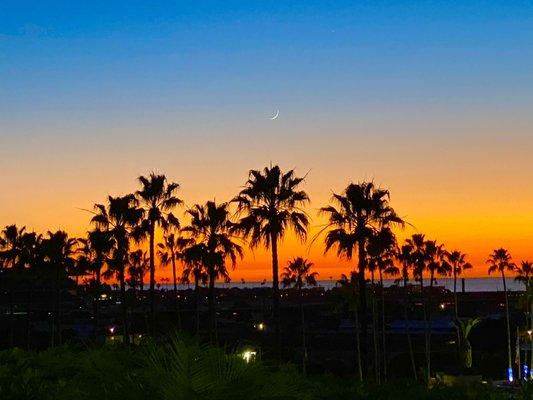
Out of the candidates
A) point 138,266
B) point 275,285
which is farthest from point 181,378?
point 138,266

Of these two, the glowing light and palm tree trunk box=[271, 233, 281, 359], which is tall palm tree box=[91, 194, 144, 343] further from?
the glowing light

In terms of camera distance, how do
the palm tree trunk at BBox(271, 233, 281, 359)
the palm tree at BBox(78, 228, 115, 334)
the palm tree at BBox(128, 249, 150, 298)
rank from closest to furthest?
the palm tree trunk at BBox(271, 233, 281, 359) < the palm tree at BBox(78, 228, 115, 334) < the palm tree at BBox(128, 249, 150, 298)

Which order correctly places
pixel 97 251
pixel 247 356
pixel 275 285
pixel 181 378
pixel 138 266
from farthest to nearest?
pixel 138 266, pixel 97 251, pixel 275 285, pixel 247 356, pixel 181 378

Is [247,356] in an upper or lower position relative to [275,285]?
upper

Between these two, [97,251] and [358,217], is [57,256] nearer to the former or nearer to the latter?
[97,251]

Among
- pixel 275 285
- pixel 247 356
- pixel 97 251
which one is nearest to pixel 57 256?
pixel 97 251

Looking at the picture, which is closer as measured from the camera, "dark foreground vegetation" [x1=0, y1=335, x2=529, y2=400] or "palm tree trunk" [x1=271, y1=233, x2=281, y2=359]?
"dark foreground vegetation" [x1=0, y1=335, x2=529, y2=400]

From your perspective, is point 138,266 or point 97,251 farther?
point 138,266

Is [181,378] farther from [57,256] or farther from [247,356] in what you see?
[57,256]

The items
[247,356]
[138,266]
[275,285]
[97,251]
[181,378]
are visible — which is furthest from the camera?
[138,266]

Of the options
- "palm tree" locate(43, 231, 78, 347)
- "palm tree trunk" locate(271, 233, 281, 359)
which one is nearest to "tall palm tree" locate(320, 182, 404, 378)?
"palm tree trunk" locate(271, 233, 281, 359)

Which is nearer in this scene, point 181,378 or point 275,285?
point 181,378

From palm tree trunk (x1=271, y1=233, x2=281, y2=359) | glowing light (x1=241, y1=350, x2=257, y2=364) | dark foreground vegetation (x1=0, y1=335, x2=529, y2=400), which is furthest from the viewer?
palm tree trunk (x1=271, y1=233, x2=281, y2=359)

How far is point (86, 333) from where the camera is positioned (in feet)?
254
